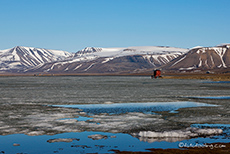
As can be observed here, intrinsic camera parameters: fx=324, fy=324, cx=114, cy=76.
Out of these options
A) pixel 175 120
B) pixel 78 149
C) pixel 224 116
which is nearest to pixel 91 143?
pixel 78 149

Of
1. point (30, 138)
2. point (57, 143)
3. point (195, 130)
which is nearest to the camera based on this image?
point (57, 143)

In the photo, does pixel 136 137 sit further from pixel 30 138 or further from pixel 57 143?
pixel 30 138

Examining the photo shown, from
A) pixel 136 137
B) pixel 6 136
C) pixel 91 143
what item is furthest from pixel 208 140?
pixel 6 136

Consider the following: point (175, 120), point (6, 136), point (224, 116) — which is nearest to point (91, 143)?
point (6, 136)

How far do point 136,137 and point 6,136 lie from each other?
6.87m

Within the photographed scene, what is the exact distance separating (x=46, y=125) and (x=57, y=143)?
4805 mm

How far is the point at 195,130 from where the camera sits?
18188mm

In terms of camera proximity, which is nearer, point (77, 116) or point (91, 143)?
point (91, 143)

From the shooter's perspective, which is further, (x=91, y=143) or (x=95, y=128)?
(x=95, y=128)

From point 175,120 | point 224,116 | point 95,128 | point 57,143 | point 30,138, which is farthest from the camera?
point 224,116

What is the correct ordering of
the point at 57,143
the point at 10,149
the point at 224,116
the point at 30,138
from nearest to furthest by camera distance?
the point at 10,149, the point at 57,143, the point at 30,138, the point at 224,116

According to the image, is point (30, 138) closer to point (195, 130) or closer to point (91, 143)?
point (91, 143)

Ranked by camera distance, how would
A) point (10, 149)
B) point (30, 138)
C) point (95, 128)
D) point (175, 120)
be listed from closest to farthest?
1. point (10, 149)
2. point (30, 138)
3. point (95, 128)
4. point (175, 120)

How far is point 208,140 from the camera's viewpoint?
1592 centimetres
